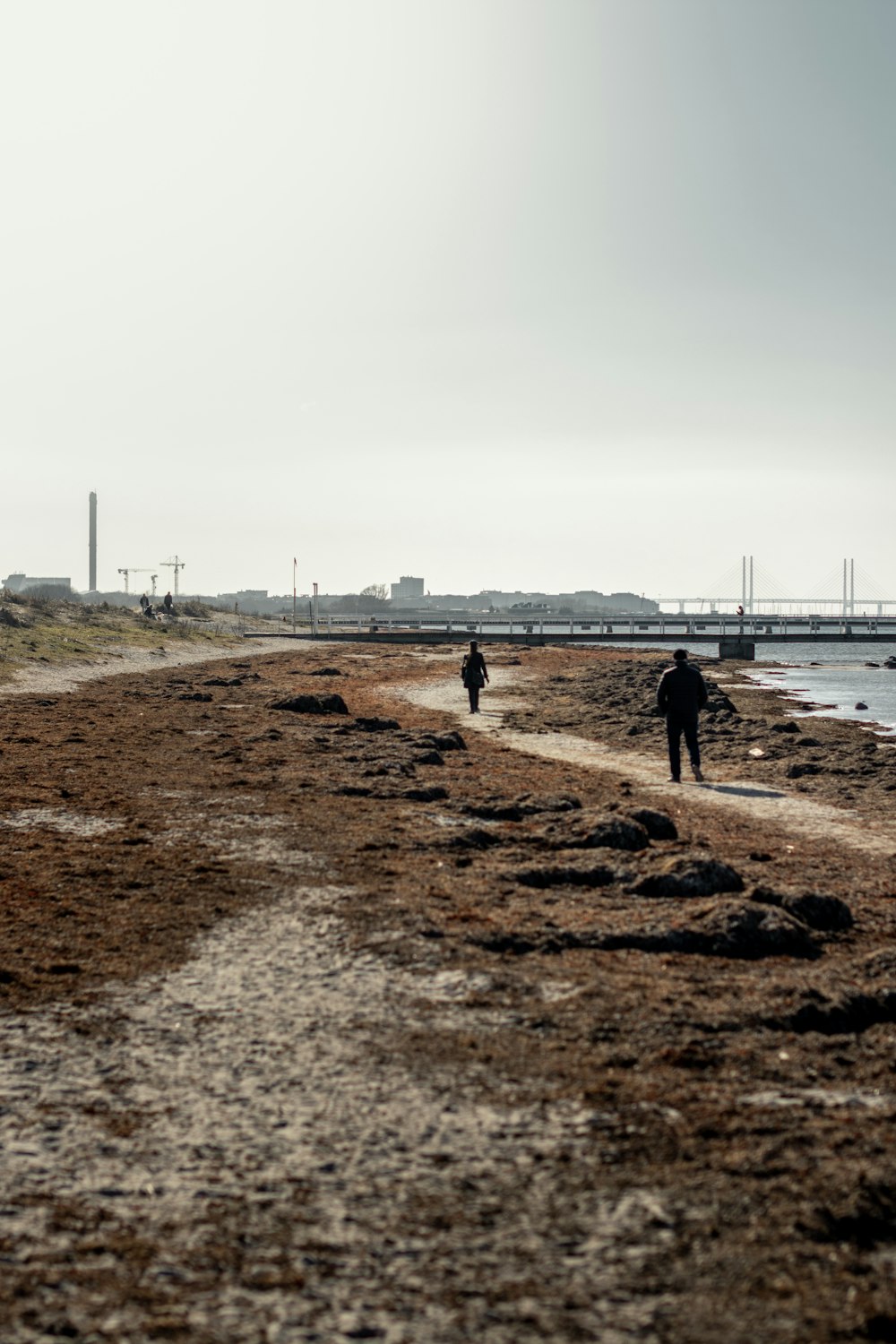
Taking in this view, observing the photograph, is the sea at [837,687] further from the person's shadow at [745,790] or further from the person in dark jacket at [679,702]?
the person in dark jacket at [679,702]

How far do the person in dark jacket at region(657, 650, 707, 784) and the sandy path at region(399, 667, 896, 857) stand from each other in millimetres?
590

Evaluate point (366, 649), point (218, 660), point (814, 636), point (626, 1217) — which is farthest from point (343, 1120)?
point (814, 636)

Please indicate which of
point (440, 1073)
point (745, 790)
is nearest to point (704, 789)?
point (745, 790)

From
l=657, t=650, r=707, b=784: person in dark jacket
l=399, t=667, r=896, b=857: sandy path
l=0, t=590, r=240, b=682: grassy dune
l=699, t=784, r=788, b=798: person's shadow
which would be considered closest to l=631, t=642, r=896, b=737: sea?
l=399, t=667, r=896, b=857: sandy path

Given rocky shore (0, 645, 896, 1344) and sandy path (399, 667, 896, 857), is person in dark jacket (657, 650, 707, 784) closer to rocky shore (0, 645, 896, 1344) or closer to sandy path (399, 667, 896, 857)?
sandy path (399, 667, 896, 857)

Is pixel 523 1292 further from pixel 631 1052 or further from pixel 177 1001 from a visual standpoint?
pixel 177 1001

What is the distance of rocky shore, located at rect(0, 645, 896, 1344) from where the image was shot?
4.24 metres

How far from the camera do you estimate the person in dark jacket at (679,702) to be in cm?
1852

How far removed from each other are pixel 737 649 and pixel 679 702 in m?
62.9

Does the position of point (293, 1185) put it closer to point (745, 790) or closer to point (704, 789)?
point (704, 789)

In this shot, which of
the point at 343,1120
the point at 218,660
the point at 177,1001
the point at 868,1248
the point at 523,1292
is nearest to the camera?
the point at 523,1292

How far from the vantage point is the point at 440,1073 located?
20.3ft

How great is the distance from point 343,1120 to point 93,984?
9.13 feet

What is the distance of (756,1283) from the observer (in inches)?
166
